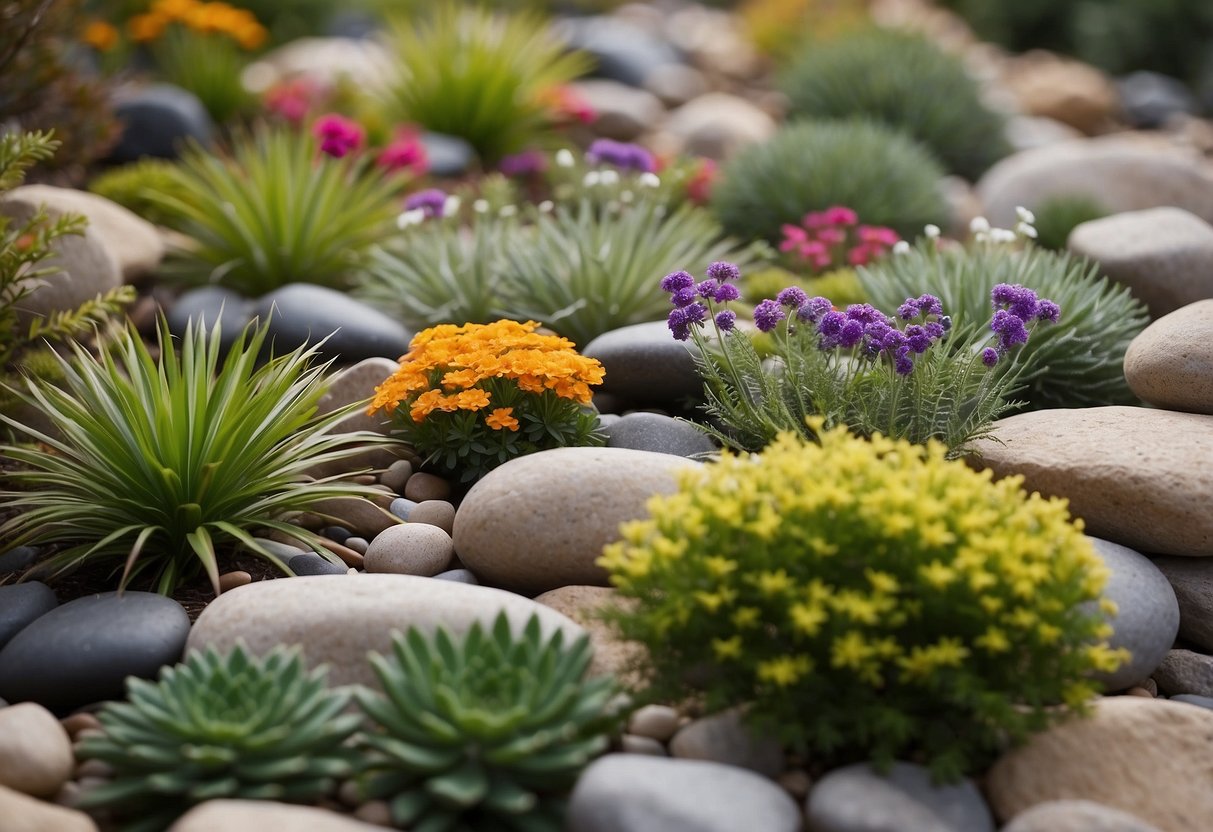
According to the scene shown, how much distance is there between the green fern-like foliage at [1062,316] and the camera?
5074 millimetres

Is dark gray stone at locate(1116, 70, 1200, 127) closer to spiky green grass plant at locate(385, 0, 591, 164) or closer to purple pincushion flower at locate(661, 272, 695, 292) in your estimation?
spiky green grass plant at locate(385, 0, 591, 164)

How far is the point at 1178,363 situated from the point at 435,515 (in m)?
2.83

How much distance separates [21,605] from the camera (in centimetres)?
374

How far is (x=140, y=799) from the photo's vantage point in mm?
2949

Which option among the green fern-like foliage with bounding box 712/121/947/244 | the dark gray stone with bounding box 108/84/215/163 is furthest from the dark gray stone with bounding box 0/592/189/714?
the dark gray stone with bounding box 108/84/215/163

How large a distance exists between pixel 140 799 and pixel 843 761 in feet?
6.07

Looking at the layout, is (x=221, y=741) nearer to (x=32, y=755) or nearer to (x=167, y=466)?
(x=32, y=755)

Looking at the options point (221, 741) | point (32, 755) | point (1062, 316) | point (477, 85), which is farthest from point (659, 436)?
point (477, 85)

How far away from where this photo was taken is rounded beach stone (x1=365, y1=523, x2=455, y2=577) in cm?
405

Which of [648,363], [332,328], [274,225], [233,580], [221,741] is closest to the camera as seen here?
[221,741]

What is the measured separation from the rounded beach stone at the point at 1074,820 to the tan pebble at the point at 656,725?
920 mm

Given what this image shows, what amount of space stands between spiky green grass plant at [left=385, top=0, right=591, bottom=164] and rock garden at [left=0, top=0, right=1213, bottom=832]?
178 cm

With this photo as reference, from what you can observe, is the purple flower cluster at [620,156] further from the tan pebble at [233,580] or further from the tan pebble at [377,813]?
the tan pebble at [377,813]

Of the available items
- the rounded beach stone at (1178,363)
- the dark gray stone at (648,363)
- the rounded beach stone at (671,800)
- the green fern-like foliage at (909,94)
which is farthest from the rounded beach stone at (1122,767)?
the green fern-like foliage at (909,94)
